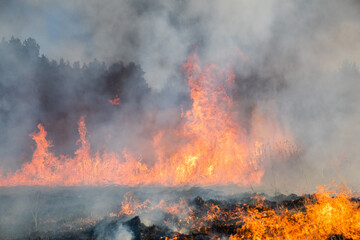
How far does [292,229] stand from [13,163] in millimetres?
53463

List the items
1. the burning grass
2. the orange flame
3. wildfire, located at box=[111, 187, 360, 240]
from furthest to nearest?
1. the burning grass
2. wildfire, located at box=[111, 187, 360, 240]
3. the orange flame

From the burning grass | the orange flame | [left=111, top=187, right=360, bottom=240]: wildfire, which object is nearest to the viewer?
the orange flame

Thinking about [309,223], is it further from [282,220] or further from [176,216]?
[176,216]

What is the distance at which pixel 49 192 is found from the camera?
4569 cm

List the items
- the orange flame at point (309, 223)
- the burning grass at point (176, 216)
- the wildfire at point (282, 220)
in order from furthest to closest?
the burning grass at point (176, 216)
the wildfire at point (282, 220)
the orange flame at point (309, 223)

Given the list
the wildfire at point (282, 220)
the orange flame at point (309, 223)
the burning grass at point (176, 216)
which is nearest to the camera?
the orange flame at point (309, 223)

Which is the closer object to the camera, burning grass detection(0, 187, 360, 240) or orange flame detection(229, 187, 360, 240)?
orange flame detection(229, 187, 360, 240)

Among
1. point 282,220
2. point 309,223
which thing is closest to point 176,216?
point 282,220

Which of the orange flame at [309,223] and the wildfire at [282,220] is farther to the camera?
the wildfire at [282,220]

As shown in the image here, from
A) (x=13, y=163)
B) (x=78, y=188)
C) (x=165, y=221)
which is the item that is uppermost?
(x=13, y=163)

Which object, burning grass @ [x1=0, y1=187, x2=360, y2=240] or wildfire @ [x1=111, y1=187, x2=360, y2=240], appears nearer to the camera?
wildfire @ [x1=111, y1=187, x2=360, y2=240]

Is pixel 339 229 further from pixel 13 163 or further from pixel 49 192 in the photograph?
pixel 13 163

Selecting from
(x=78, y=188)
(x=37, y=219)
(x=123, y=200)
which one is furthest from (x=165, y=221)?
(x=78, y=188)

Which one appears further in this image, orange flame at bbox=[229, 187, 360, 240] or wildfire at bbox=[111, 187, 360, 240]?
wildfire at bbox=[111, 187, 360, 240]
